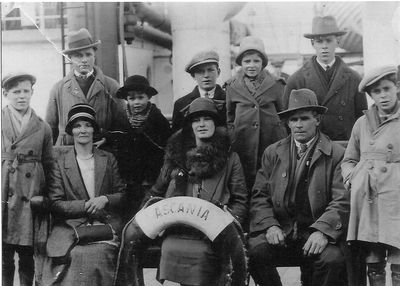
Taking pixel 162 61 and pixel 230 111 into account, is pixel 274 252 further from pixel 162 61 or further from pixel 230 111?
pixel 162 61

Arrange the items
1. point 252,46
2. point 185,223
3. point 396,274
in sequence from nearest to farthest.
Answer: point 396,274 → point 185,223 → point 252,46

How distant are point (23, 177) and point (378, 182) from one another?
2153mm

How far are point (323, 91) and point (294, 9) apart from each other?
2.51 ft

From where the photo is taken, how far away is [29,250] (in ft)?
12.8

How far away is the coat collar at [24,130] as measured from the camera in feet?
12.7

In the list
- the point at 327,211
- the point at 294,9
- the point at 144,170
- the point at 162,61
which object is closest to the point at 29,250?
the point at 144,170

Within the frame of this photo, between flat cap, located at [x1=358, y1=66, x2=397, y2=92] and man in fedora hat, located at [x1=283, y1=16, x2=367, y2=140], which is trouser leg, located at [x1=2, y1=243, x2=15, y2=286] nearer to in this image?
man in fedora hat, located at [x1=283, y1=16, x2=367, y2=140]

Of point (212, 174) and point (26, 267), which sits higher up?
point (212, 174)

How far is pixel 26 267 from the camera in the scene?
155 inches

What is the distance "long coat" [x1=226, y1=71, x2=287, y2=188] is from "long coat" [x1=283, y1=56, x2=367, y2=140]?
0.48 feet

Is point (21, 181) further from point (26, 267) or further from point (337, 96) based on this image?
point (337, 96)

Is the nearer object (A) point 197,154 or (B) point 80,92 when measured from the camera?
(A) point 197,154

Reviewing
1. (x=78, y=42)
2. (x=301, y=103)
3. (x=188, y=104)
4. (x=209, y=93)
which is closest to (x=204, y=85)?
(x=209, y=93)

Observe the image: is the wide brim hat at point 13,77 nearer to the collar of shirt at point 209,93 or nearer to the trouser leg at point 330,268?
the collar of shirt at point 209,93
